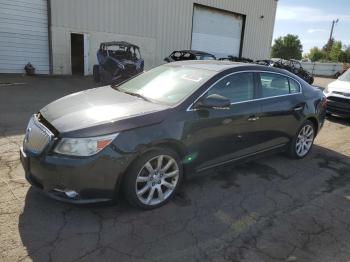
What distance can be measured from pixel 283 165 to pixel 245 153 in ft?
3.62

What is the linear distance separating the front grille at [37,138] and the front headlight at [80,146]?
167mm

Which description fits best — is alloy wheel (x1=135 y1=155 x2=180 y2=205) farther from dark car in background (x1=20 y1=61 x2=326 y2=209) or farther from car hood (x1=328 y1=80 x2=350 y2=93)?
car hood (x1=328 y1=80 x2=350 y2=93)

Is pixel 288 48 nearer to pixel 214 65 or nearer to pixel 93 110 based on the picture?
pixel 214 65

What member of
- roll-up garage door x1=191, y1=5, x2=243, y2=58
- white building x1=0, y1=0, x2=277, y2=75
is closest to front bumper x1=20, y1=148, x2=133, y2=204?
white building x1=0, y1=0, x2=277, y2=75

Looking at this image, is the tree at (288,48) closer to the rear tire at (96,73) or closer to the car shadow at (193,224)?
the rear tire at (96,73)

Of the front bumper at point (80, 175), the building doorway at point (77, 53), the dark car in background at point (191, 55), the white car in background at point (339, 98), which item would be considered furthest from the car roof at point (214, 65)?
the building doorway at point (77, 53)

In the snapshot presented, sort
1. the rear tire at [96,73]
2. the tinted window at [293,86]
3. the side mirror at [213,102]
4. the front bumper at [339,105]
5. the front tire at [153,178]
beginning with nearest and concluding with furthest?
the front tire at [153,178] → the side mirror at [213,102] → the tinted window at [293,86] → the front bumper at [339,105] → the rear tire at [96,73]

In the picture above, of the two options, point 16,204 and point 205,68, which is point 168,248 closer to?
point 16,204

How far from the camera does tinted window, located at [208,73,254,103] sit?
4.14 meters

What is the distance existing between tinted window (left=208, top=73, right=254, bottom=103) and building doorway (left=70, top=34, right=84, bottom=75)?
13.3 m

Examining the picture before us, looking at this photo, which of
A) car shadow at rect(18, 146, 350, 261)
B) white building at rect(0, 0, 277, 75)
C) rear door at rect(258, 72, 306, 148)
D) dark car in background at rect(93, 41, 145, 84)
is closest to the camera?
car shadow at rect(18, 146, 350, 261)

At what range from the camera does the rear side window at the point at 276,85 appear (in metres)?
4.74

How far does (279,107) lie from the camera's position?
4910mm

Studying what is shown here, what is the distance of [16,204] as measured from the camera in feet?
11.6
